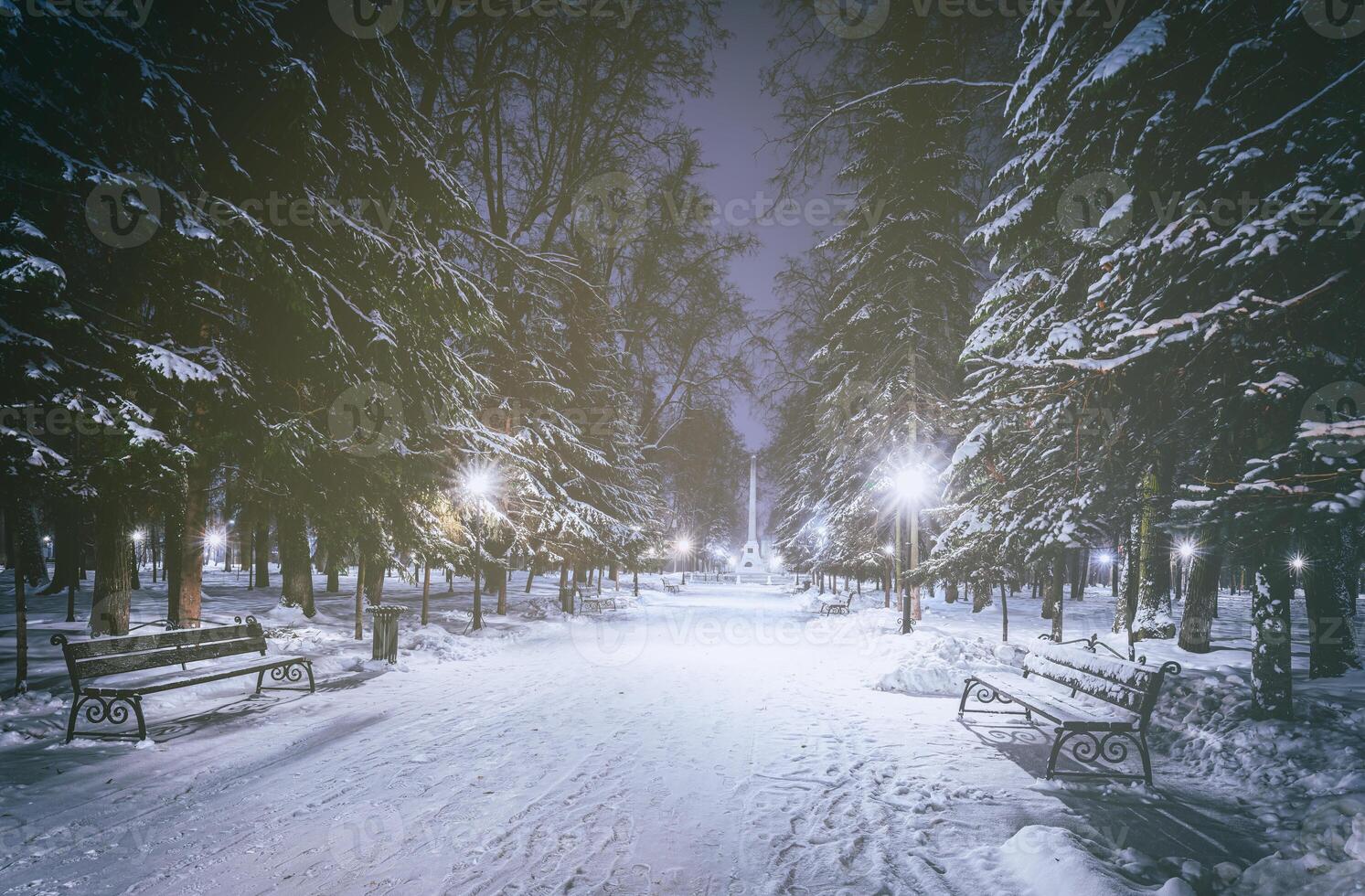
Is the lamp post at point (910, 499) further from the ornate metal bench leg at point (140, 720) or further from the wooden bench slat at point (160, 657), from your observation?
the ornate metal bench leg at point (140, 720)

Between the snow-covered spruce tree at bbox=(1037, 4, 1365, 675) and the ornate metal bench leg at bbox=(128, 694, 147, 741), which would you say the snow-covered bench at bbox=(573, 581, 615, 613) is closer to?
the ornate metal bench leg at bbox=(128, 694, 147, 741)

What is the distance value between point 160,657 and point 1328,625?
15184mm

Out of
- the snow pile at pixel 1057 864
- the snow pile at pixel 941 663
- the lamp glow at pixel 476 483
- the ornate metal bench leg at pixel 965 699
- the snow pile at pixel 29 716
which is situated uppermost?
the lamp glow at pixel 476 483

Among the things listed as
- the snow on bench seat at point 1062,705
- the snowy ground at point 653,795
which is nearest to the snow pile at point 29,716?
the snowy ground at point 653,795

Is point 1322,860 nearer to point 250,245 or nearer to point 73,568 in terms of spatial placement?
point 250,245

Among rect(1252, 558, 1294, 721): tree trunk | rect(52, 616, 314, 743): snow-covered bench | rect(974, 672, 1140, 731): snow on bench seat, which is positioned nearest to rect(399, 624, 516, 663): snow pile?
rect(52, 616, 314, 743): snow-covered bench

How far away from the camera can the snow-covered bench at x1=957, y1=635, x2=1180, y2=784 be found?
208 inches

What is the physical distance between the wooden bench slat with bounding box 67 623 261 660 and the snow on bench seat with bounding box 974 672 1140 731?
9.69 metres

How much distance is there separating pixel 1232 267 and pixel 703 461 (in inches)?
1034

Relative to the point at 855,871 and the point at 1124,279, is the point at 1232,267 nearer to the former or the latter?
the point at 1124,279

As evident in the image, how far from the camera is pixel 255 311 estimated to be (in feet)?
27.5

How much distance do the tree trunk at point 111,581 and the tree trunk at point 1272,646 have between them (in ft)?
48.8

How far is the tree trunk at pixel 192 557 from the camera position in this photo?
9.10 metres

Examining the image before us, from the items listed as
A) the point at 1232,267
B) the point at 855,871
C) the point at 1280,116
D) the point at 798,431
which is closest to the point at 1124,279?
the point at 1232,267
